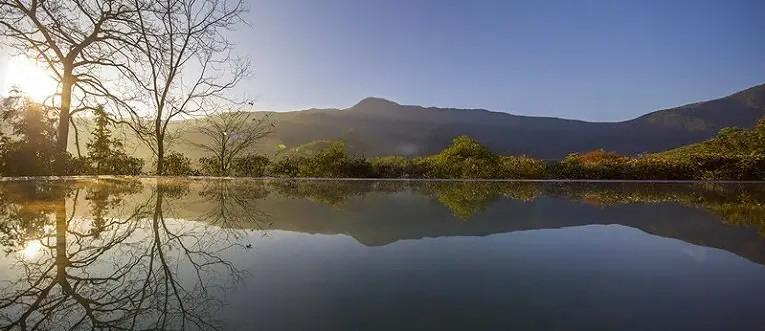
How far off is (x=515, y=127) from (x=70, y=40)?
207ft

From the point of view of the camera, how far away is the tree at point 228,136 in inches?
509

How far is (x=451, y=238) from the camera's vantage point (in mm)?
3541

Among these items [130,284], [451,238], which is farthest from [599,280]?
[130,284]

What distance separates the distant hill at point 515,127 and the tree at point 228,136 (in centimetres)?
2941

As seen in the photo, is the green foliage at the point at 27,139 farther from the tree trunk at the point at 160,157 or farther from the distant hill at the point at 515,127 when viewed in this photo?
the distant hill at the point at 515,127

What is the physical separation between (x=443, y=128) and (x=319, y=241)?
5535 centimetres

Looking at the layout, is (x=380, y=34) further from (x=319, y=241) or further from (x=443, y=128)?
(x=443, y=128)

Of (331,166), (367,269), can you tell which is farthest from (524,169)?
(367,269)

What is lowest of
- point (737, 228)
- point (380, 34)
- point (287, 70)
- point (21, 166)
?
point (737, 228)

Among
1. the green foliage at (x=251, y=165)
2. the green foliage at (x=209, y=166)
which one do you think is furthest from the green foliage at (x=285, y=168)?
the green foliage at (x=209, y=166)

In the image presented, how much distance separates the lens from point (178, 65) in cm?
1098

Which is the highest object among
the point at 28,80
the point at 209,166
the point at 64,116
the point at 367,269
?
the point at 28,80

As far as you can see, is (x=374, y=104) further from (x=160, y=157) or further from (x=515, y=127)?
(x=160, y=157)

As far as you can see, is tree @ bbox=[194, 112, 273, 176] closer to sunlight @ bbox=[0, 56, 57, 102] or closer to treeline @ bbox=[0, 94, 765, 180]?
treeline @ bbox=[0, 94, 765, 180]
